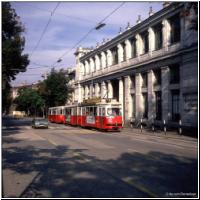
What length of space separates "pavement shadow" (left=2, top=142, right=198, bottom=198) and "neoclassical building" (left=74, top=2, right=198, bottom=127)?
14296 mm

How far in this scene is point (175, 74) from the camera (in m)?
36.2

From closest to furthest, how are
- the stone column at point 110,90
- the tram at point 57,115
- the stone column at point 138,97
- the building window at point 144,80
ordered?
1. the building window at point 144,80
2. the stone column at point 138,97
3. the stone column at point 110,90
4. the tram at point 57,115

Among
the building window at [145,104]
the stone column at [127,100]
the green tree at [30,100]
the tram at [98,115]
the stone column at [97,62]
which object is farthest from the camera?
the green tree at [30,100]

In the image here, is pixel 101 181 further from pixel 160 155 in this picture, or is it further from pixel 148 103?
pixel 148 103

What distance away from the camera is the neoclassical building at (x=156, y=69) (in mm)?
32906

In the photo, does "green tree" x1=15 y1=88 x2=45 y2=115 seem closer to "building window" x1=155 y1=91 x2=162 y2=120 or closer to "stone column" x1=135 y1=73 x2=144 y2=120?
"stone column" x1=135 y1=73 x2=144 y2=120

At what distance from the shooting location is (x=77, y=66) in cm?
7450

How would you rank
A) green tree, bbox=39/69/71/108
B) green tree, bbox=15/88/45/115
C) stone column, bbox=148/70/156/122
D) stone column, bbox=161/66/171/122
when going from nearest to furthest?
stone column, bbox=161/66/171/122 < stone column, bbox=148/70/156/122 < green tree, bbox=39/69/71/108 < green tree, bbox=15/88/45/115

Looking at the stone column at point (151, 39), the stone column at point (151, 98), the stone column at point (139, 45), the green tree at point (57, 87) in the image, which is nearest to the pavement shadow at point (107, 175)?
the stone column at point (151, 98)

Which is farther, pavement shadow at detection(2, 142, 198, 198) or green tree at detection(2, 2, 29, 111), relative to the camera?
green tree at detection(2, 2, 29, 111)

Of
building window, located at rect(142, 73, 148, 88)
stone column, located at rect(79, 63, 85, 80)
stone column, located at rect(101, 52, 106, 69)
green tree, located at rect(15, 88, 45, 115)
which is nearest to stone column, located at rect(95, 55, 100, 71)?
stone column, located at rect(101, 52, 106, 69)

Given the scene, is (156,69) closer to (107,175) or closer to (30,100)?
(107,175)

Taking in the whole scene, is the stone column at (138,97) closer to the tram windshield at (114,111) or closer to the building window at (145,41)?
the building window at (145,41)

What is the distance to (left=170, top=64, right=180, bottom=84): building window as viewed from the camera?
35.6 meters
